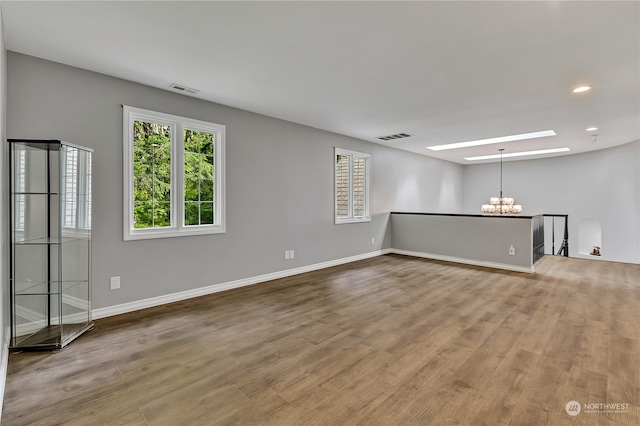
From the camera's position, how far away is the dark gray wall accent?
18.2 feet

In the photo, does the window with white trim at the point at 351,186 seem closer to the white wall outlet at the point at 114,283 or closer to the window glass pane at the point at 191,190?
the window glass pane at the point at 191,190

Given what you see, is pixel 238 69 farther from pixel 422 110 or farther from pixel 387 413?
pixel 387 413

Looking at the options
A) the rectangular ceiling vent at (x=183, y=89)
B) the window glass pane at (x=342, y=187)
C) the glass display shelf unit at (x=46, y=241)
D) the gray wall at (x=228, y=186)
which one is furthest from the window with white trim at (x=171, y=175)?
the window glass pane at (x=342, y=187)

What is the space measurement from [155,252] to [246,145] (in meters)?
1.93

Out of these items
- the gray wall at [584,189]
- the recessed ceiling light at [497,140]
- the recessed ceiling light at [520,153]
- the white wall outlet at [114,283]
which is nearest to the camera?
the white wall outlet at [114,283]

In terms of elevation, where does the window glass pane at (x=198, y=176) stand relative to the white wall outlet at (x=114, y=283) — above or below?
above

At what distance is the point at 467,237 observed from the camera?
6.21 meters

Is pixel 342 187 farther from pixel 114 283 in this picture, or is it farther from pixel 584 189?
pixel 584 189

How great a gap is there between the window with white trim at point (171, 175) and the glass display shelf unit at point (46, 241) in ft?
1.87

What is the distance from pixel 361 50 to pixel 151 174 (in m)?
2.78

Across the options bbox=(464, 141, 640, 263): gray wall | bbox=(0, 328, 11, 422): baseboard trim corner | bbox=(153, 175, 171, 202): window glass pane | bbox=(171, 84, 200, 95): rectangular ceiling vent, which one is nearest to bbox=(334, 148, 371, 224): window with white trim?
bbox=(171, 84, 200, 95): rectangular ceiling vent

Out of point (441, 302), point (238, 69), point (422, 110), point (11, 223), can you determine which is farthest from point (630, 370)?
point (11, 223)

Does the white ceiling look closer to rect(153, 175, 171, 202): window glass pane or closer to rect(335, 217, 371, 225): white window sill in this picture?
rect(153, 175, 171, 202): window glass pane

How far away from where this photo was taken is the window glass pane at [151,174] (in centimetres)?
357
